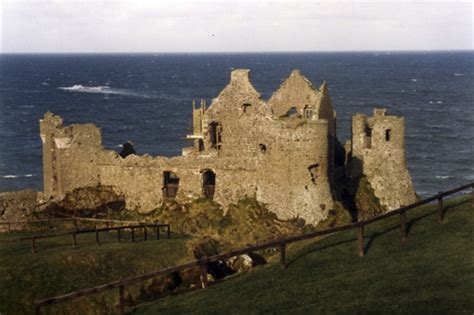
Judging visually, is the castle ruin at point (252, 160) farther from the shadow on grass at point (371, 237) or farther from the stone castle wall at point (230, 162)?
the shadow on grass at point (371, 237)

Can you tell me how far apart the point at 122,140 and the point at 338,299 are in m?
84.9

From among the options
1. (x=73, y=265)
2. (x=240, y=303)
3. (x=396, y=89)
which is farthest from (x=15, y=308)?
(x=396, y=89)

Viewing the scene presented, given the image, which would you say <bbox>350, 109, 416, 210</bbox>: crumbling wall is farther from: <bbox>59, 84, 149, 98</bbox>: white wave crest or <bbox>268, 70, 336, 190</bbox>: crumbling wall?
<bbox>59, 84, 149, 98</bbox>: white wave crest

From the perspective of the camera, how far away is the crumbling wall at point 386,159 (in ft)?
147

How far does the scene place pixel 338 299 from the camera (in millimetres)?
20078

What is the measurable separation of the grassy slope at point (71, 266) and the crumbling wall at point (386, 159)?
46.2ft

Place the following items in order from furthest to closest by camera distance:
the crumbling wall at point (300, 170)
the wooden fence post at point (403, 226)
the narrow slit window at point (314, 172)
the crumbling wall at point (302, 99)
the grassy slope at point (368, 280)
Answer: the crumbling wall at point (302, 99)
the narrow slit window at point (314, 172)
the crumbling wall at point (300, 170)
the wooden fence post at point (403, 226)
the grassy slope at point (368, 280)

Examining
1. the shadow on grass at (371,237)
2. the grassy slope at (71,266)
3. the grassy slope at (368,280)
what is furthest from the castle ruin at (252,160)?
the grassy slope at (368,280)

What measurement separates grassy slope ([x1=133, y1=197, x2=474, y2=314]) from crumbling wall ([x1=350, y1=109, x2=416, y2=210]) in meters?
18.1

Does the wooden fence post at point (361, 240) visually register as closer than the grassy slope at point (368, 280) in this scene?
No

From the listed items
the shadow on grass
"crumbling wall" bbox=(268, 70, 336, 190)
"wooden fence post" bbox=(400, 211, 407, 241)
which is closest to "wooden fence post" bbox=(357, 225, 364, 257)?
the shadow on grass

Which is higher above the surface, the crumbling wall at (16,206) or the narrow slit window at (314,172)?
the narrow slit window at (314,172)

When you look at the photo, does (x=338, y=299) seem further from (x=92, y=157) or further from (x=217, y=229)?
(x=92, y=157)

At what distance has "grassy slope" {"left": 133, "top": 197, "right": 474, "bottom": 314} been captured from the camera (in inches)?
764
